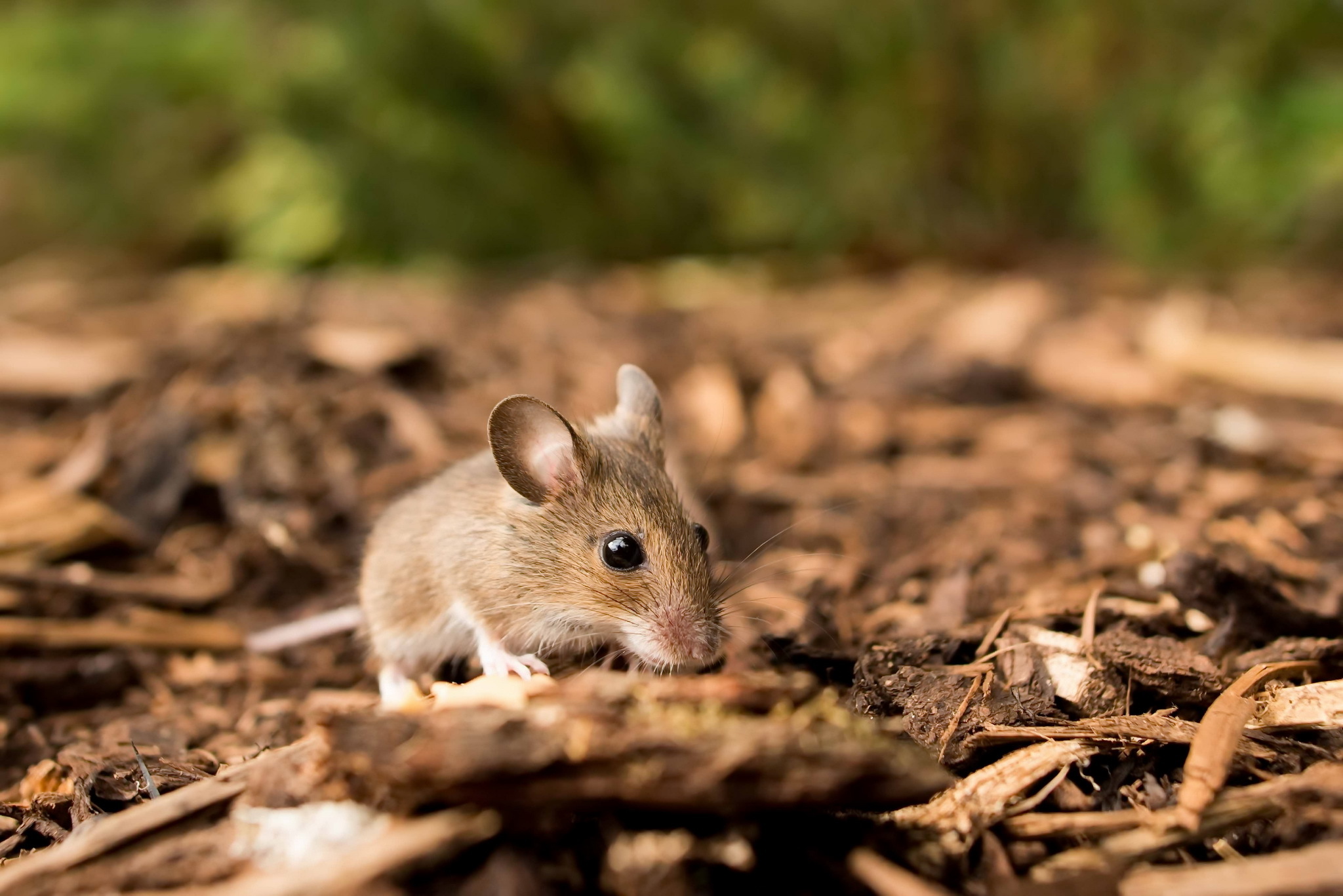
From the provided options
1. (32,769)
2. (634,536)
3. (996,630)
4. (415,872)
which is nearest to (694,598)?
(634,536)

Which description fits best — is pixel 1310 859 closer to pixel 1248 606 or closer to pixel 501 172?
pixel 1248 606

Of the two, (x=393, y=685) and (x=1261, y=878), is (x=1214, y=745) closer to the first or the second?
(x=1261, y=878)

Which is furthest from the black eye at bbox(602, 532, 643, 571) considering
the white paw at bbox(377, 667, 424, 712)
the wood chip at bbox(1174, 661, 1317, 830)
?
the wood chip at bbox(1174, 661, 1317, 830)

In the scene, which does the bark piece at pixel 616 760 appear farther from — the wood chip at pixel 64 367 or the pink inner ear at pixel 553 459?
the wood chip at pixel 64 367

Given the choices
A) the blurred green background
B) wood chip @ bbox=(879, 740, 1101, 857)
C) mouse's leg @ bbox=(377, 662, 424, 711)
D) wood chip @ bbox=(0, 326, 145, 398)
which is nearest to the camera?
wood chip @ bbox=(879, 740, 1101, 857)

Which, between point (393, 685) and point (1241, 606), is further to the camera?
point (393, 685)

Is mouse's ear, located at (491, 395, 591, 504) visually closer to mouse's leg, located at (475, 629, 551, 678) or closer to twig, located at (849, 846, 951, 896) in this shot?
mouse's leg, located at (475, 629, 551, 678)

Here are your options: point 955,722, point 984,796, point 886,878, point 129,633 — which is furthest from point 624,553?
point 129,633
